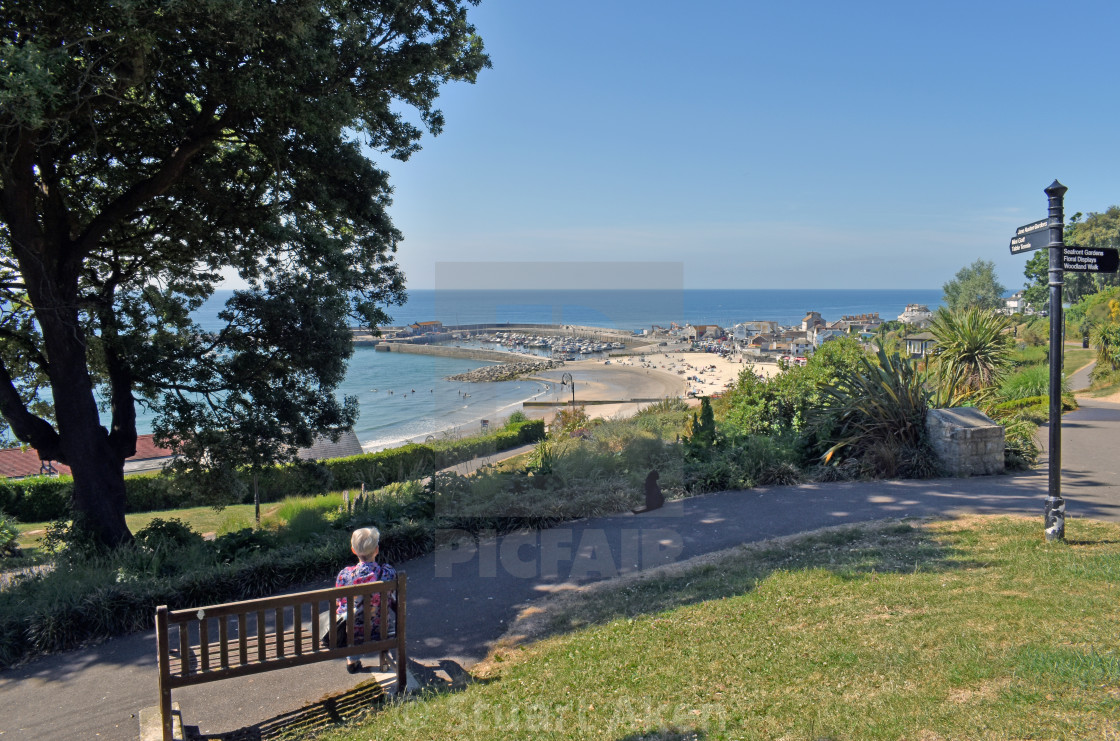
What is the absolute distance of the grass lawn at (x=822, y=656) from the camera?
3334 millimetres

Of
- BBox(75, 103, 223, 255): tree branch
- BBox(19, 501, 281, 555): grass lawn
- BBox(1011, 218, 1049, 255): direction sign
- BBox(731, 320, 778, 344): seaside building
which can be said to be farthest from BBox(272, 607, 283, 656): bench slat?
BBox(731, 320, 778, 344): seaside building

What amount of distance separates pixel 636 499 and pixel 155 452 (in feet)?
115

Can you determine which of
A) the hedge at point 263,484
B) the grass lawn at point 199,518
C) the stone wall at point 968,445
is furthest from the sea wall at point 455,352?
the stone wall at point 968,445

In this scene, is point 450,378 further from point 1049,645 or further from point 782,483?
point 1049,645

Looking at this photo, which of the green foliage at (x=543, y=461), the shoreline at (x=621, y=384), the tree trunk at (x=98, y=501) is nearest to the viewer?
the tree trunk at (x=98, y=501)

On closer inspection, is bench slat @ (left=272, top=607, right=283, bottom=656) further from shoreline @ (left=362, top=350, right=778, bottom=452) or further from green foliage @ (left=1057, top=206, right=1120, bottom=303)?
green foliage @ (left=1057, top=206, right=1120, bottom=303)

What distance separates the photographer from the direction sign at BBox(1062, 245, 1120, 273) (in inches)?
242

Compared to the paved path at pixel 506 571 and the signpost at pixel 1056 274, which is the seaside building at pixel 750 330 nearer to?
the paved path at pixel 506 571

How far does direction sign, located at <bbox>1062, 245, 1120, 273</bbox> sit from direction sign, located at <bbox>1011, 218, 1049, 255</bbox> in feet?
0.72

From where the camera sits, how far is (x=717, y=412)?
57.0 ft

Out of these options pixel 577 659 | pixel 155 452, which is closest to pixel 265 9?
pixel 577 659

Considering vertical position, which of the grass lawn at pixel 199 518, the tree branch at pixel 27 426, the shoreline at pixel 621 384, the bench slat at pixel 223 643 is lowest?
the grass lawn at pixel 199 518

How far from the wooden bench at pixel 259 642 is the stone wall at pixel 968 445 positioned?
872cm

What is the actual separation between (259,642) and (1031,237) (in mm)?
7585
